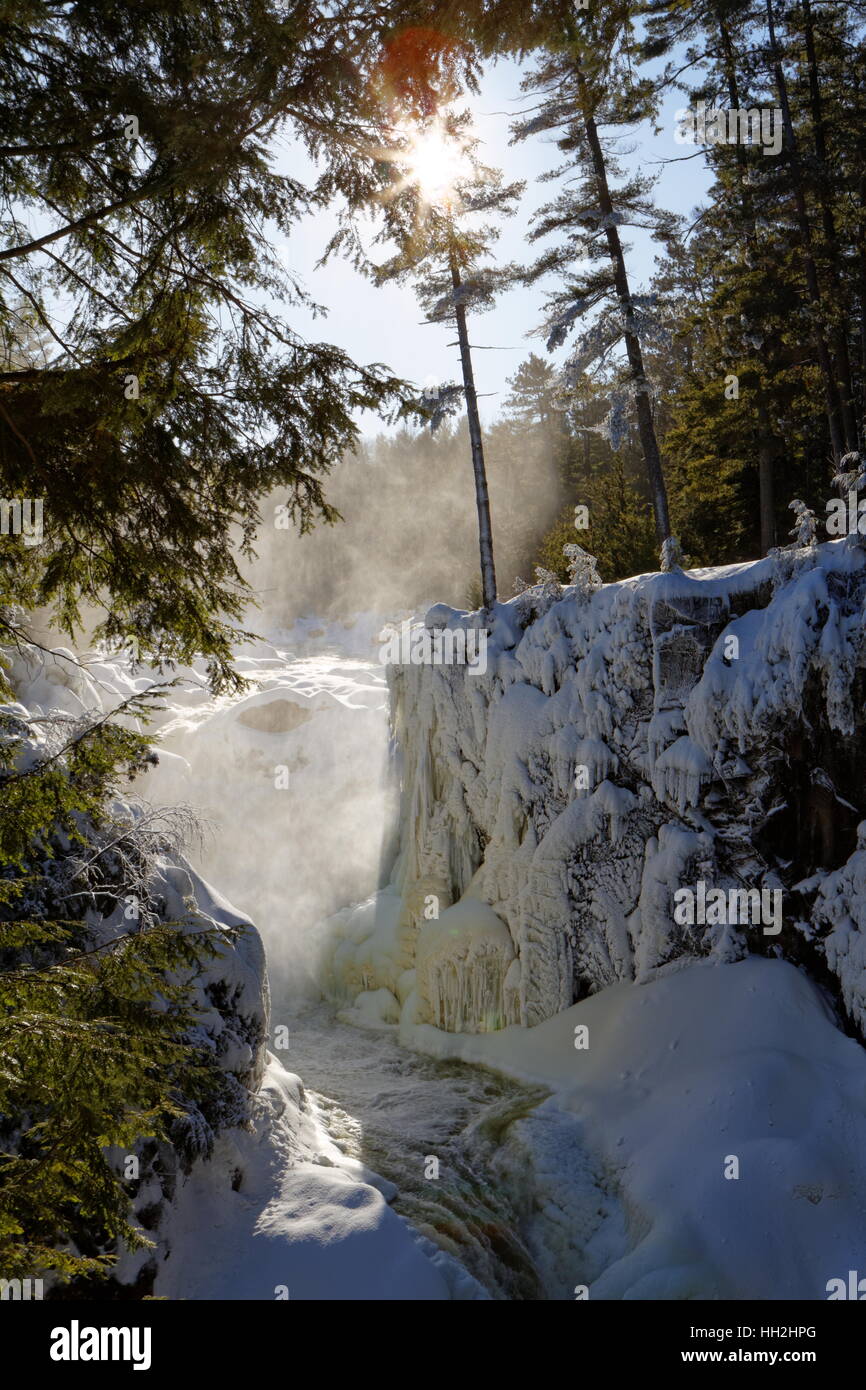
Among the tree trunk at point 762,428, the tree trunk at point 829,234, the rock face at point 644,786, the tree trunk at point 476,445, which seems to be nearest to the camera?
the rock face at point 644,786

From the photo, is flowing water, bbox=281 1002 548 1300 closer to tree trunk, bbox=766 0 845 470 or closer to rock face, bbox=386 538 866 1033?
rock face, bbox=386 538 866 1033

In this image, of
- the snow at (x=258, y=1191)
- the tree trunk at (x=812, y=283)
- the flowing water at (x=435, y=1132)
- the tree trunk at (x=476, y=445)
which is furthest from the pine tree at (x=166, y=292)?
the tree trunk at (x=812, y=283)

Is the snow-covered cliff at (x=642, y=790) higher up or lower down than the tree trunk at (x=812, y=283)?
lower down

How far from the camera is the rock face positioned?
898 cm

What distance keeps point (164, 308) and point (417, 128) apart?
170 centimetres

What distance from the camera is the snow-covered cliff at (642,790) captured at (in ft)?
29.5

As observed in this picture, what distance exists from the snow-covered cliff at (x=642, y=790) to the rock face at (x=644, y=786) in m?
0.02

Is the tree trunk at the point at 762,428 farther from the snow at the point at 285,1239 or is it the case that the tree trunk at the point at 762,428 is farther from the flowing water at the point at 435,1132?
the snow at the point at 285,1239

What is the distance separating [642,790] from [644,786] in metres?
0.06

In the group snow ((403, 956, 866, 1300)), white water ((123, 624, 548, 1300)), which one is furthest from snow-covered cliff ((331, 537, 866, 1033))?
white water ((123, 624, 548, 1300))

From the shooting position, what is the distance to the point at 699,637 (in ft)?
33.1

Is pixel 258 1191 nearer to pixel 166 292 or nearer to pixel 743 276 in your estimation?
pixel 166 292
